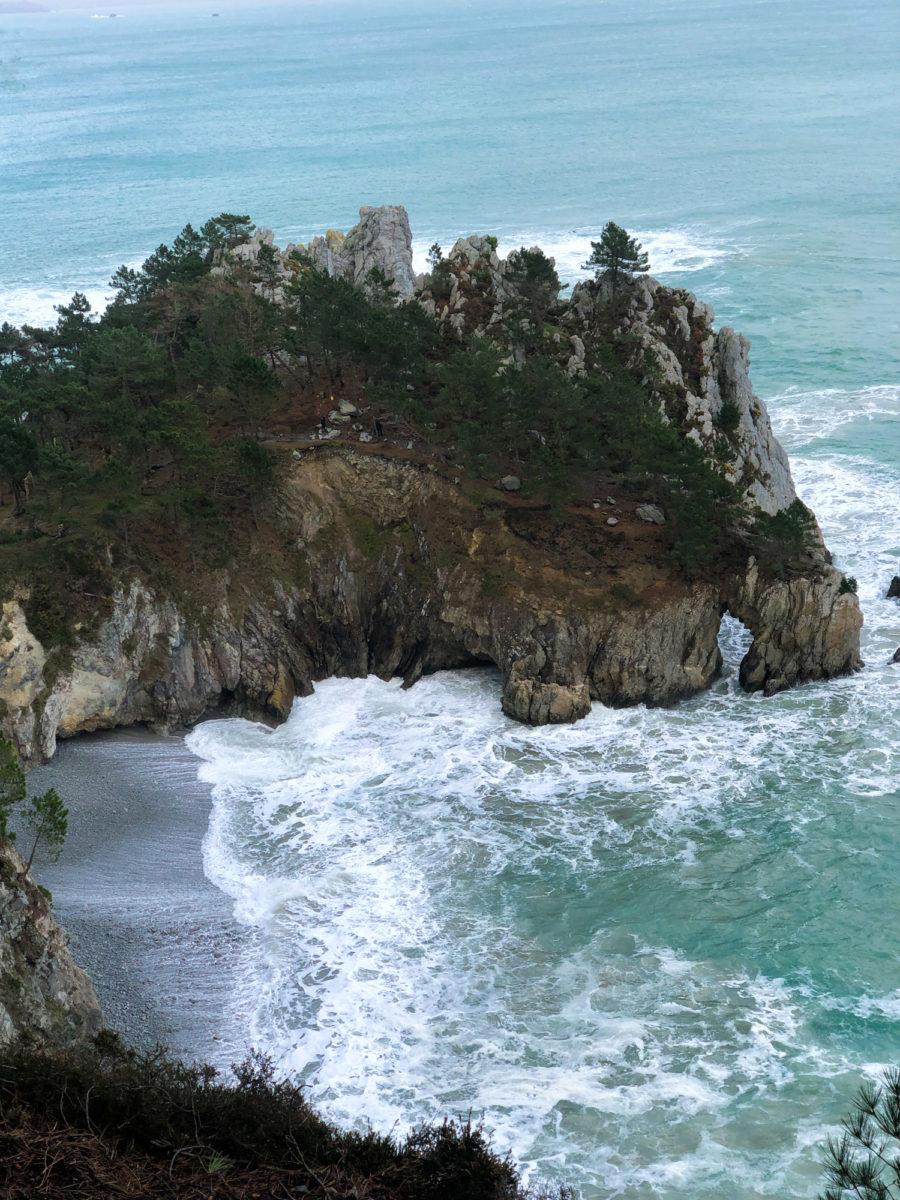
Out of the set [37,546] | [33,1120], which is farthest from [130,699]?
[33,1120]

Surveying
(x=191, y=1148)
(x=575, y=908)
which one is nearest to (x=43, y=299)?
(x=575, y=908)

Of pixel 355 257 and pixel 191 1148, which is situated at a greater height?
pixel 355 257

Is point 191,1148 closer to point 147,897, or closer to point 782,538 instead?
point 147,897

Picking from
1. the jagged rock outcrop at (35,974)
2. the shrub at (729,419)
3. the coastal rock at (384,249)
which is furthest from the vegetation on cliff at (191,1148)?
the coastal rock at (384,249)

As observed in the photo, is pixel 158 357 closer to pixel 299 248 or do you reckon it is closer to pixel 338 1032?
pixel 299 248

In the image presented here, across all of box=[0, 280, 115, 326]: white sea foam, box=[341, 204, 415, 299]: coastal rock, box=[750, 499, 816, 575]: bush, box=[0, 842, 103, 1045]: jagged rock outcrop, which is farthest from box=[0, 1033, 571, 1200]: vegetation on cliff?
box=[0, 280, 115, 326]: white sea foam

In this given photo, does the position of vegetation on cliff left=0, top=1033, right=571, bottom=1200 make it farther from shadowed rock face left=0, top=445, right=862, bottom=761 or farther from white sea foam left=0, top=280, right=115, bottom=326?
white sea foam left=0, top=280, right=115, bottom=326
